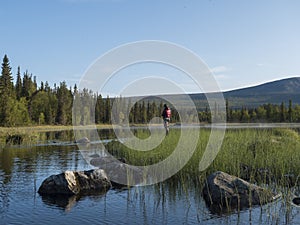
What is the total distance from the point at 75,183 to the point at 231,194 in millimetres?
5289

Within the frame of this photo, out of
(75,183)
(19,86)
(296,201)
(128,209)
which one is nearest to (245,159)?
(296,201)

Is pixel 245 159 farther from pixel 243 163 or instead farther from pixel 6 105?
pixel 6 105

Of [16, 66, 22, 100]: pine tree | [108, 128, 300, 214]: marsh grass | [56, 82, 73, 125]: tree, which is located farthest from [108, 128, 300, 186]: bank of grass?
[16, 66, 22, 100]: pine tree

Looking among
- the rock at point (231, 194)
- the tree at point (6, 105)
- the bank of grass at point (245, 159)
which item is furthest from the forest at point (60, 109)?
the rock at point (231, 194)

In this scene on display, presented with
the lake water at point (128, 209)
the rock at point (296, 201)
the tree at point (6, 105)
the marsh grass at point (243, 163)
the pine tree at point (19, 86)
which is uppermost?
the pine tree at point (19, 86)

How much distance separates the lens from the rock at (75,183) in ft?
39.5

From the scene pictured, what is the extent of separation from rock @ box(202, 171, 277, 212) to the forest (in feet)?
157

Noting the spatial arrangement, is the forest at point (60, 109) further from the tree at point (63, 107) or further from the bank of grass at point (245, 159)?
the bank of grass at point (245, 159)

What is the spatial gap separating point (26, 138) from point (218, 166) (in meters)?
26.0

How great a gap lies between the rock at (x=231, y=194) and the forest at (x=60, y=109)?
47.9 meters

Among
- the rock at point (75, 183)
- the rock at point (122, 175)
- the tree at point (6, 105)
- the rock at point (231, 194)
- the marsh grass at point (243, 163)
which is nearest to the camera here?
the rock at point (231, 194)

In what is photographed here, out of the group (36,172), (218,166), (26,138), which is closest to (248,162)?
(218,166)

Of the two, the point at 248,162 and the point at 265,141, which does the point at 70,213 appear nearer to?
the point at 248,162

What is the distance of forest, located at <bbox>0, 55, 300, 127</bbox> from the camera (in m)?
61.1
